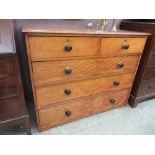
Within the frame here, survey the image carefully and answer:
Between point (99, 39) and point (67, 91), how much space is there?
0.52 m

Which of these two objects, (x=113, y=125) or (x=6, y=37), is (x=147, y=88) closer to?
(x=113, y=125)

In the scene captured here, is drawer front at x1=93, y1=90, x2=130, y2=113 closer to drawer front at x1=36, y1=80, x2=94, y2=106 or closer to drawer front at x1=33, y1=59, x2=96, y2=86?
drawer front at x1=36, y1=80, x2=94, y2=106

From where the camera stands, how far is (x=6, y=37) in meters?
0.85

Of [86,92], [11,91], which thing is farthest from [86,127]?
[11,91]

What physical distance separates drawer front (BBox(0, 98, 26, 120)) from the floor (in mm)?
298

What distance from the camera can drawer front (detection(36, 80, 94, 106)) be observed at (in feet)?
3.49

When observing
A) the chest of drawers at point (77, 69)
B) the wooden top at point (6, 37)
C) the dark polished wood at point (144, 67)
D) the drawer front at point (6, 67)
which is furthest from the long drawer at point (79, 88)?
the wooden top at point (6, 37)

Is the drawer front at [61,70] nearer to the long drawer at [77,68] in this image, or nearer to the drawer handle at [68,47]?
the long drawer at [77,68]

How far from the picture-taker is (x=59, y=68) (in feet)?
3.32

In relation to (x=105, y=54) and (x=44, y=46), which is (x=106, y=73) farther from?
(x=44, y=46)

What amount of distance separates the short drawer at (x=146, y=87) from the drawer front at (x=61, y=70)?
0.76 meters

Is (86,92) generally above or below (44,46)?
below

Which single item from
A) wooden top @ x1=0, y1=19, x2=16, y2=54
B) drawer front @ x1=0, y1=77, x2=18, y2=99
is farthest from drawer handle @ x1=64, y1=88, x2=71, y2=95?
wooden top @ x1=0, y1=19, x2=16, y2=54
